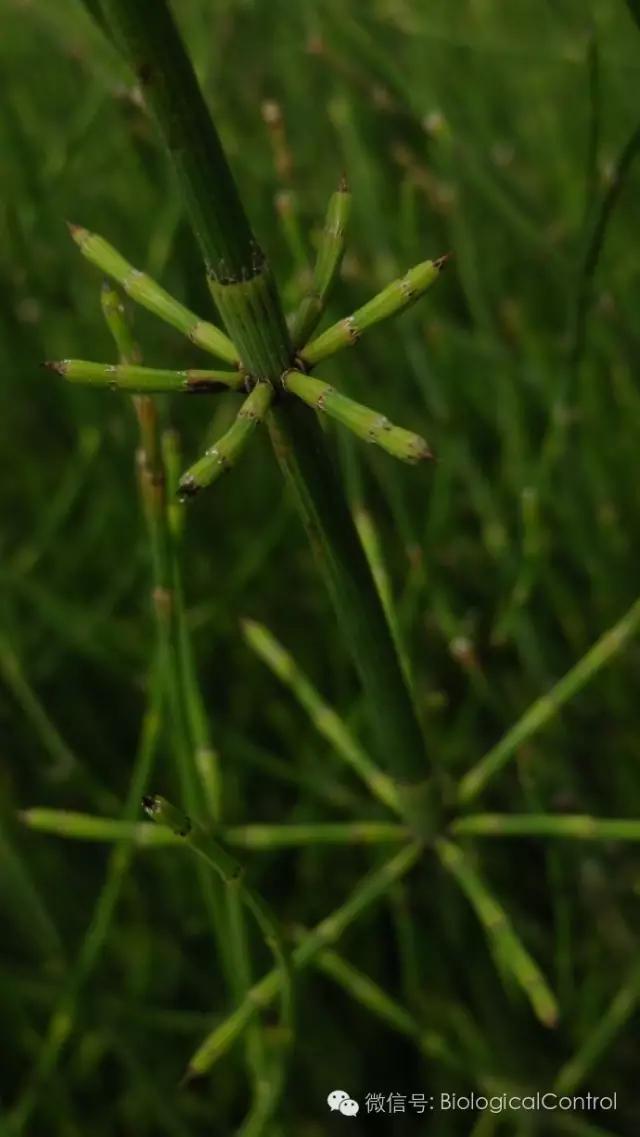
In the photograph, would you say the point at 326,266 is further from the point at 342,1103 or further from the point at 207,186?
the point at 342,1103

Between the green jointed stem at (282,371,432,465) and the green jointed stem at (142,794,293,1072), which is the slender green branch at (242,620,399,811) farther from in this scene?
the green jointed stem at (282,371,432,465)

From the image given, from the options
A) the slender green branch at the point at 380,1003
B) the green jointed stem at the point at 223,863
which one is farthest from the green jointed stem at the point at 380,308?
the slender green branch at the point at 380,1003

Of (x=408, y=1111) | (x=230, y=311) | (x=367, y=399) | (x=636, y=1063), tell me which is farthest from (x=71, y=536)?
(x=230, y=311)

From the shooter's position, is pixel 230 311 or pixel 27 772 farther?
pixel 27 772

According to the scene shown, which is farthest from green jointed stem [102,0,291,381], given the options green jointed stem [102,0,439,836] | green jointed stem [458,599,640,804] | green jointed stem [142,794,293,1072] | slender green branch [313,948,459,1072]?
slender green branch [313,948,459,1072]

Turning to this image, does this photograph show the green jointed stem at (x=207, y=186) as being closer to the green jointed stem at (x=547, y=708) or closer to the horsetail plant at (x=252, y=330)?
the horsetail plant at (x=252, y=330)

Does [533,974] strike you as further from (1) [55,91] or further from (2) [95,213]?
(1) [55,91]
